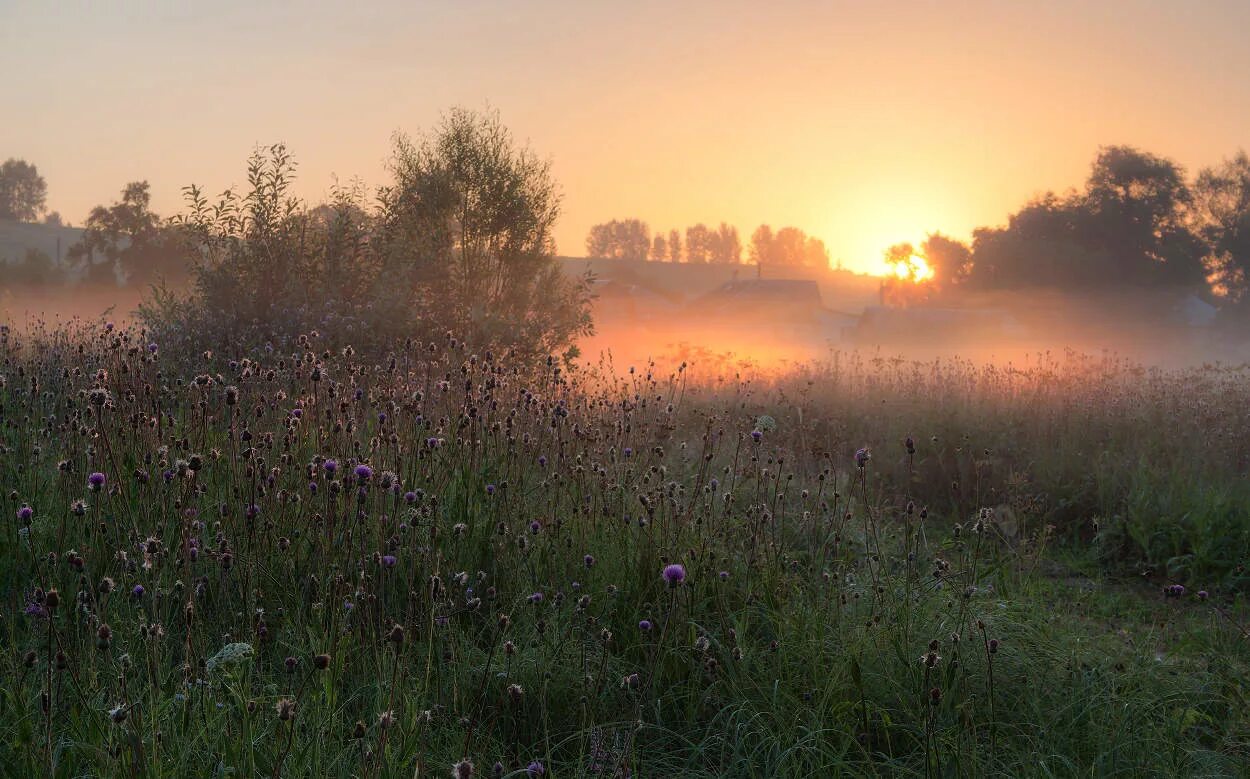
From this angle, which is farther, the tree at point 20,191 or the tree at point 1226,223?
the tree at point 20,191

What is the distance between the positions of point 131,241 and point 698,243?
99.5 metres

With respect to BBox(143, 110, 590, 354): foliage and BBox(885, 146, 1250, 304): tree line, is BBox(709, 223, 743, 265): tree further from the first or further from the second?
BBox(143, 110, 590, 354): foliage

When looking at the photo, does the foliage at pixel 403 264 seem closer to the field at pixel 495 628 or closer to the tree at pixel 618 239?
the field at pixel 495 628

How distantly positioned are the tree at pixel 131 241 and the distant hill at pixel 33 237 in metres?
33.2

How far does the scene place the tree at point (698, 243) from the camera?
136 metres

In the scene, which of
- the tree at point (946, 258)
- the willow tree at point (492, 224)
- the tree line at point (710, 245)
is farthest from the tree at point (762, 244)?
the willow tree at point (492, 224)

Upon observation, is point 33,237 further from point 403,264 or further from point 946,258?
point 403,264

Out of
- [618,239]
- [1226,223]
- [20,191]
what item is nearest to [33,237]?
[20,191]

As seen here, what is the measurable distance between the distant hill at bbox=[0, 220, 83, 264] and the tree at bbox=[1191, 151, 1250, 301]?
8723cm

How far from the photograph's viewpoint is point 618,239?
129 metres

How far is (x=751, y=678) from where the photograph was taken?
3732mm

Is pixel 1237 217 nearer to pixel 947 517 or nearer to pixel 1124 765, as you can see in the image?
pixel 947 517

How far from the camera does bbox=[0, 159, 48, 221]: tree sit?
96.9m

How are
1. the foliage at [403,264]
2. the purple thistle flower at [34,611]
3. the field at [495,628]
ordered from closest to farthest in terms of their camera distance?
the field at [495,628]
the purple thistle flower at [34,611]
the foliage at [403,264]
